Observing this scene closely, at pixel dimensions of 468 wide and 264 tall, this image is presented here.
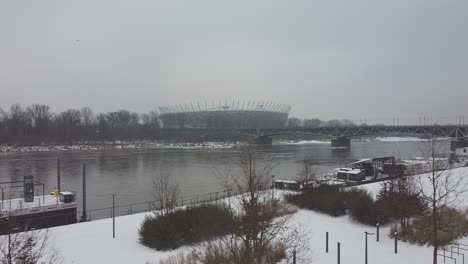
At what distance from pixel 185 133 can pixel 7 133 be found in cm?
6170

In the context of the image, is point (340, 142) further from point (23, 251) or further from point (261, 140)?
point (23, 251)

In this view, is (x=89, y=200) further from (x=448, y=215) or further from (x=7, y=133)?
(x=7, y=133)

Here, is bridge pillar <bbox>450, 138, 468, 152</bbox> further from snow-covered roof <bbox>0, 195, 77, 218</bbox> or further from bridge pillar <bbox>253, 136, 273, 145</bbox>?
snow-covered roof <bbox>0, 195, 77, 218</bbox>

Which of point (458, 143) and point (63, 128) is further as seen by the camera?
point (63, 128)

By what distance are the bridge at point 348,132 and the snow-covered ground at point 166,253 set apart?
258ft

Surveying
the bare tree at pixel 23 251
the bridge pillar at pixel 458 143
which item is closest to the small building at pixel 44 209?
the bare tree at pixel 23 251

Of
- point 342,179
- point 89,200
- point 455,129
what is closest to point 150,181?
point 89,200

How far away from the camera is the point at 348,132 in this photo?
104312 mm

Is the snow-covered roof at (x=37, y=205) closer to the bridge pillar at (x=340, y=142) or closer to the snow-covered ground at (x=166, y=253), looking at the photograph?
the snow-covered ground at (x=166, y=253)

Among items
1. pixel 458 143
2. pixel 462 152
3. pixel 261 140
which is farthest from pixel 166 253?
pixel 261 140

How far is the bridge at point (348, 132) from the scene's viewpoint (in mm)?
84250

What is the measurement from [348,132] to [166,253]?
319 ft

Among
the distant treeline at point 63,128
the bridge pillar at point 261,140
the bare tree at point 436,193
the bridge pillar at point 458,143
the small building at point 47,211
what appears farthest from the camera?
the bridge pillar at point 261,140

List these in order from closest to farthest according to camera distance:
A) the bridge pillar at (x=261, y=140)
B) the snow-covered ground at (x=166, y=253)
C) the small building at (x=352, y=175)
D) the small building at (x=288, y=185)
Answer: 1. the snow-covered ground at (x=166, y=253)
2. the small building at (x=288, y=185)
3. the small building at (x=352, y=175)
4. the bridge pillar at (x=261, y=140)
